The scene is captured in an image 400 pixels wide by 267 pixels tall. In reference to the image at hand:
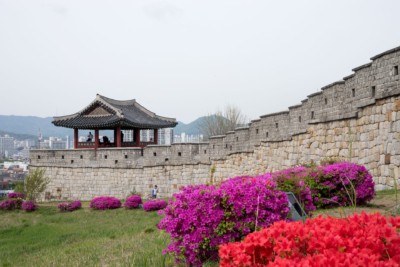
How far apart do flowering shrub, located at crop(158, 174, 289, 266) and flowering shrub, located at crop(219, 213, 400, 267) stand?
1863 millimetres

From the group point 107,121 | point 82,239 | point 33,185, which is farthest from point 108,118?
point 82,239

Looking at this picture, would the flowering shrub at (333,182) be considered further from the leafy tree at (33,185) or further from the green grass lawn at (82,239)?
the leafy tree at (33,185)

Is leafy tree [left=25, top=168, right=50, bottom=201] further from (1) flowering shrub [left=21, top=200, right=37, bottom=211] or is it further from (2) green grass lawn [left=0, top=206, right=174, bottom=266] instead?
(1) flowering shrub [left=21, top=200, right=37, bottom=211]

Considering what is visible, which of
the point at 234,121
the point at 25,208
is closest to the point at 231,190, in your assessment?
the point at 25,208

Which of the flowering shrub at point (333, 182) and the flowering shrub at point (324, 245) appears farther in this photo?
the flowering shrub at point (333, 182)

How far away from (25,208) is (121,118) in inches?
350

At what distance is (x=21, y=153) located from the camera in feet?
526

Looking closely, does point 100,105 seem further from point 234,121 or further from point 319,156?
point 319,156

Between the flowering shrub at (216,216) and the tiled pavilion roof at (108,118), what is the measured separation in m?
22.0

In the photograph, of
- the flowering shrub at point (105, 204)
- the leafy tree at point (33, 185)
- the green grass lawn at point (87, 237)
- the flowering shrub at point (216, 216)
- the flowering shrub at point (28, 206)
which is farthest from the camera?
the leafy tree at point (33, 185)

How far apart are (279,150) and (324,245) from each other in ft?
38.8

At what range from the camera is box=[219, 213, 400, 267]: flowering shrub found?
1971 mm

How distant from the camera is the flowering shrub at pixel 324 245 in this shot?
197cm

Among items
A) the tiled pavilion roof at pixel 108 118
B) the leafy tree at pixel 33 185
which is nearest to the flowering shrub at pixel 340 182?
the leafy tree at pixel 33 185
